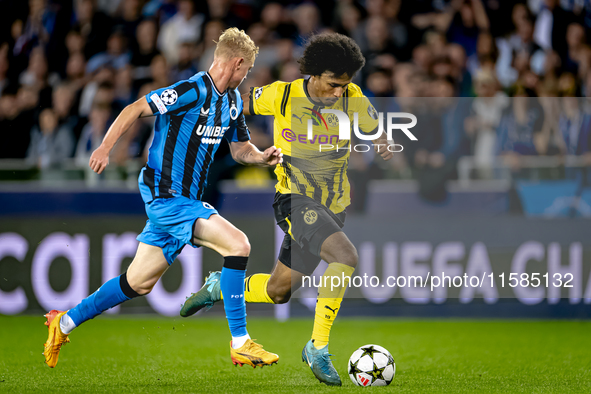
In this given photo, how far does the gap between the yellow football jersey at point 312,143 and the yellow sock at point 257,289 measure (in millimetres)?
675

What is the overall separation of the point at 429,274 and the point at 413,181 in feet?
3.02

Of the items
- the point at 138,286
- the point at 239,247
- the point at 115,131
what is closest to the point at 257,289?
the point at 239,247

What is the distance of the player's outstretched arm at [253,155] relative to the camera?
430 cm

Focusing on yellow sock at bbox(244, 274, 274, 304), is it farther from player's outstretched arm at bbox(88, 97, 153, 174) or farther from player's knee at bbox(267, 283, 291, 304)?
player's outstretched arm at bbox(88, 97, 153, 174)

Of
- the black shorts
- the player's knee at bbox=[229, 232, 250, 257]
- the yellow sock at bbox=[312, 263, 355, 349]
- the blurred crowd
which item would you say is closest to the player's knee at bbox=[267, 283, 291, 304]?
the black shorts

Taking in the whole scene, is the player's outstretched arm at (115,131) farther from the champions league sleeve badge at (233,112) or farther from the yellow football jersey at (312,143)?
the yellow football jersey at (312,143)

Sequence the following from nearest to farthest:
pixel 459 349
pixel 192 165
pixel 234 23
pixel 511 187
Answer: pixel 192 165 < pixel 459 349 < pixel 511 187 < pixel 234 23

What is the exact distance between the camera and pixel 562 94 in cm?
708

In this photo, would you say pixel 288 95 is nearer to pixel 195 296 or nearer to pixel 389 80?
pixel 195 296

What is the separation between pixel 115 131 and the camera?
13.0 feet

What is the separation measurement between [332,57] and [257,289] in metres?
1.68

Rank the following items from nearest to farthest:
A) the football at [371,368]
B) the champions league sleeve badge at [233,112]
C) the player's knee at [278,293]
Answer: the football at [371,368], the champions league sleeve badge at [233,112], the player's knee at [278,293]

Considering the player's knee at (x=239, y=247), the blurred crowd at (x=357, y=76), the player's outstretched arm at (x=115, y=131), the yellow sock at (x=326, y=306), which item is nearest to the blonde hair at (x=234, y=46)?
the player's outstretched arm at (x=115, y=131)

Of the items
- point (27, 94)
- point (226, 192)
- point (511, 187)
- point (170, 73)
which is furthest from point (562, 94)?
point (27, 94)
